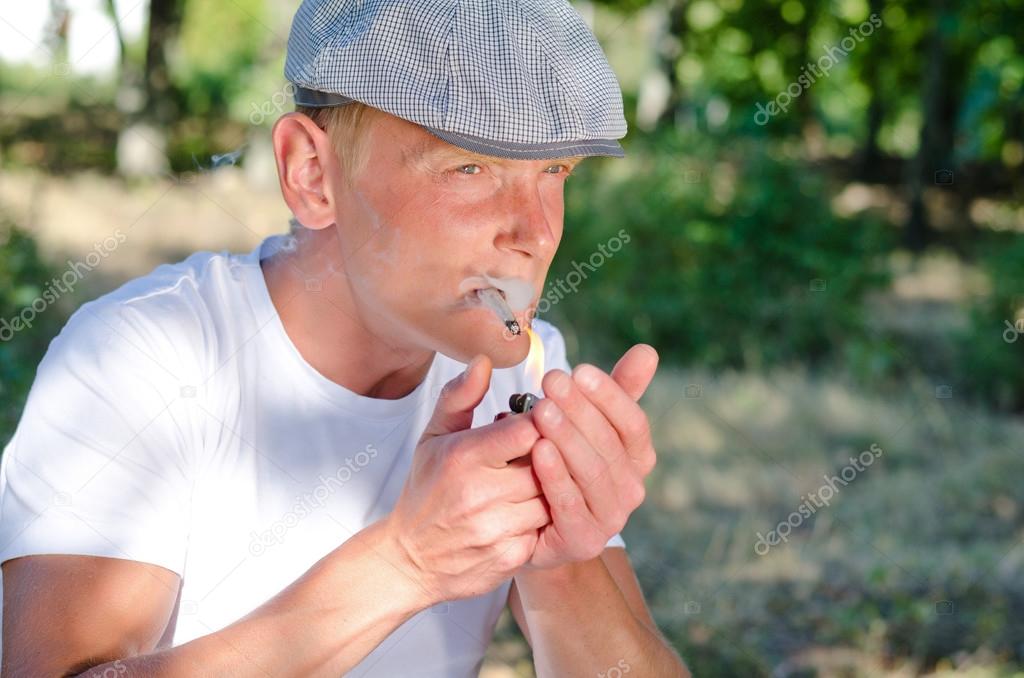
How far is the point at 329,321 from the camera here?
6.48ft

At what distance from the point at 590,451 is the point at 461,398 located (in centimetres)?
19

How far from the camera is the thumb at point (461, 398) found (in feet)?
5.07

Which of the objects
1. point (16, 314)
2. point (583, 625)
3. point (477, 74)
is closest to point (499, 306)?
point (477, 74)

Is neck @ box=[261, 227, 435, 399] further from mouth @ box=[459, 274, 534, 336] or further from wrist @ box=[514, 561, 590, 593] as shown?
wrist @ box=[514, 561, 590, 593]

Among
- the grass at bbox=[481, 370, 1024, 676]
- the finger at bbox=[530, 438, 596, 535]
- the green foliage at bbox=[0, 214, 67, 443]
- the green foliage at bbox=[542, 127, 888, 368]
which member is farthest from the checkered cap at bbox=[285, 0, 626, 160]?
the green foliage at bbox=[542, 127, 888, 368]

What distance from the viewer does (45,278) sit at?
5.67 m

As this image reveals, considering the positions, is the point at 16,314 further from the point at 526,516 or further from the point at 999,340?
the point at 999,340

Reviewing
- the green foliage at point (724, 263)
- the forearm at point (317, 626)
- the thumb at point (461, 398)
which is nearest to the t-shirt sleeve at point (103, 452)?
the forearm at point (317, 626)

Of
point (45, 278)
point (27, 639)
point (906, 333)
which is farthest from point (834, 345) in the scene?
point (27, 639)

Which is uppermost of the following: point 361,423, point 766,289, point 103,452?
point 103,452

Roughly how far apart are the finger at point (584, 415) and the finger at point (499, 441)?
0.14ft

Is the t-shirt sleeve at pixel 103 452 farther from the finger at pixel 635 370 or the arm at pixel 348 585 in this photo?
the finger at pixel 635 370

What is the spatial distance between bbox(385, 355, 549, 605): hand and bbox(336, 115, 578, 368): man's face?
21 cm

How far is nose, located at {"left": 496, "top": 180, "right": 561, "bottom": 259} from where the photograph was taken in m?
1.76
